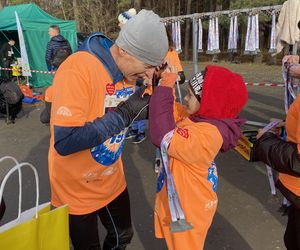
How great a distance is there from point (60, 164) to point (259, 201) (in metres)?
2.78

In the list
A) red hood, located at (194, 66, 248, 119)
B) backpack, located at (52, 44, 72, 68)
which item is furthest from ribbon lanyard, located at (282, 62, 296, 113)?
backpack, located at (52, 44, 72, 68)

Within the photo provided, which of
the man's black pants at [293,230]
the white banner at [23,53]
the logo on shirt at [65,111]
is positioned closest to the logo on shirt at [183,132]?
the logo on shirt at [65,111]

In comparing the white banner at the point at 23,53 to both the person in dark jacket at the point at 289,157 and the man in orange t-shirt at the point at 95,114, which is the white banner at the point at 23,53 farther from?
the person in dark jacket at the point at 289,157

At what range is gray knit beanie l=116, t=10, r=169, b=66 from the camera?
1.61 metres

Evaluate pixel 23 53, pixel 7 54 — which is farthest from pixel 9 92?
pixel 7 54

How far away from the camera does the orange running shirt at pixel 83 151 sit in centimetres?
157

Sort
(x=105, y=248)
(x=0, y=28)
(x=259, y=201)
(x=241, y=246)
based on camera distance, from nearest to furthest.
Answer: (x=105, y=248)
(x=241, y=246)
(x=259, y=201)
(x=0, y=28)

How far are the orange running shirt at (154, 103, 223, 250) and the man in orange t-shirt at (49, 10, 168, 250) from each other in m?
0.26

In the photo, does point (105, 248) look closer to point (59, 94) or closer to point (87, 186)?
point (87, 186)

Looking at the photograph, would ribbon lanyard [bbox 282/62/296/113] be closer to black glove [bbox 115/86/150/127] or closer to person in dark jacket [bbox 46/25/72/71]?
black glove [bbox 115/86/150/127]

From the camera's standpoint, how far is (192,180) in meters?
1.86

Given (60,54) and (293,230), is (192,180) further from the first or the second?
(60,54)

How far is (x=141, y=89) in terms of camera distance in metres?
1.86

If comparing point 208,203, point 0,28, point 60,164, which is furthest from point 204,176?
point 0,28
